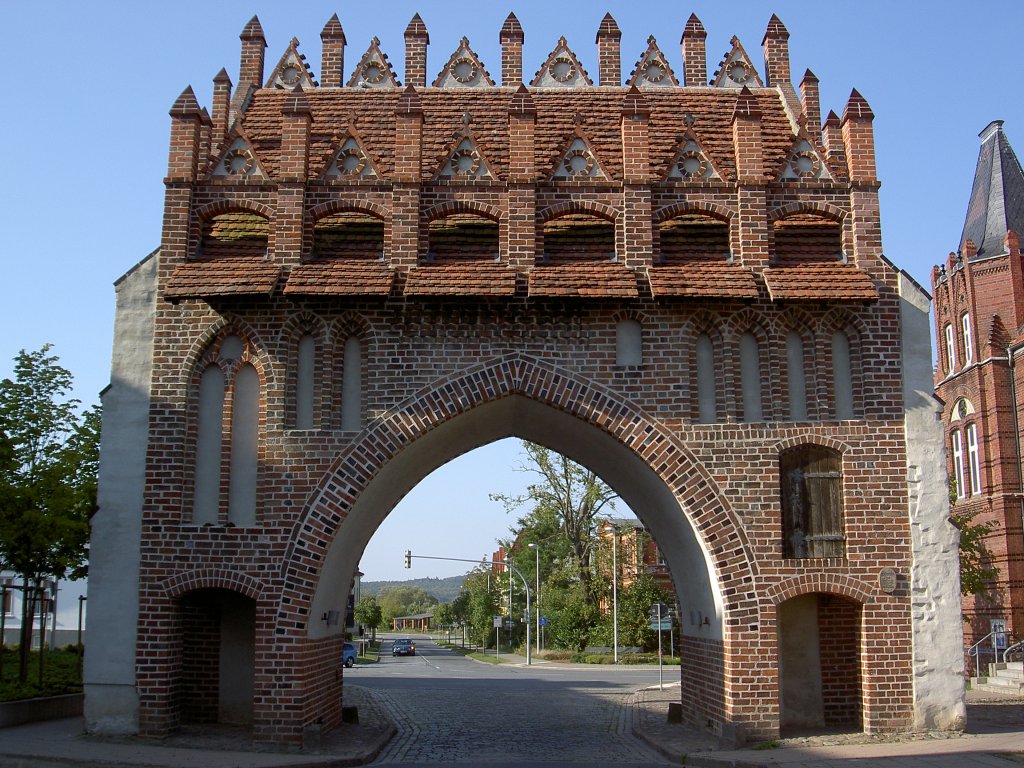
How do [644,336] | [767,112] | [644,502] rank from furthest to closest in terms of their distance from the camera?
[767,112]
[644,502]
[644,336]

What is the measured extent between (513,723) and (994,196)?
2957cm

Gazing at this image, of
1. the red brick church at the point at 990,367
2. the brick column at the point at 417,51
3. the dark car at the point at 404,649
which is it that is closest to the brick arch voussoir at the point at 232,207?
the brick column at the point at 417,51

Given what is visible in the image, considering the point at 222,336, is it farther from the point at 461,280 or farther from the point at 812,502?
the point at 812,502

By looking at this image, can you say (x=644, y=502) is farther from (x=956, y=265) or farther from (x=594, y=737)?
(x=956, y=265)

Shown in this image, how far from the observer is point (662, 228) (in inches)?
610

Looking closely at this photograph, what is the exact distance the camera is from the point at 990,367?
111 ft

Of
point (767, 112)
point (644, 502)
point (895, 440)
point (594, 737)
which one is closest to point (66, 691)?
point (594, 737)

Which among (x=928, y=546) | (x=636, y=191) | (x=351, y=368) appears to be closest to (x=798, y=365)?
(x=928, y=546)

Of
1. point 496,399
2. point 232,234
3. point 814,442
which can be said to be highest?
point 232,234

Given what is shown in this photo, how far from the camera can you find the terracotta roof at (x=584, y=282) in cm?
1393

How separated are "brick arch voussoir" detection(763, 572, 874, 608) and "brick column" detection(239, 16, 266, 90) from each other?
1351 centimetres

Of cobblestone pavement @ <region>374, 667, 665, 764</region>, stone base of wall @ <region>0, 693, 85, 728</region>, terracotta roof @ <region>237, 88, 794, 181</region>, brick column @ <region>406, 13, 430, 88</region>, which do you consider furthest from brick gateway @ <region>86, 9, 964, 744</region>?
brick column @ <region>406, 13, 430, 88</region>

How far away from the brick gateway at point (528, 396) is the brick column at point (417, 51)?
5.05m

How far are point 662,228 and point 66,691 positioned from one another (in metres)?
12.7
